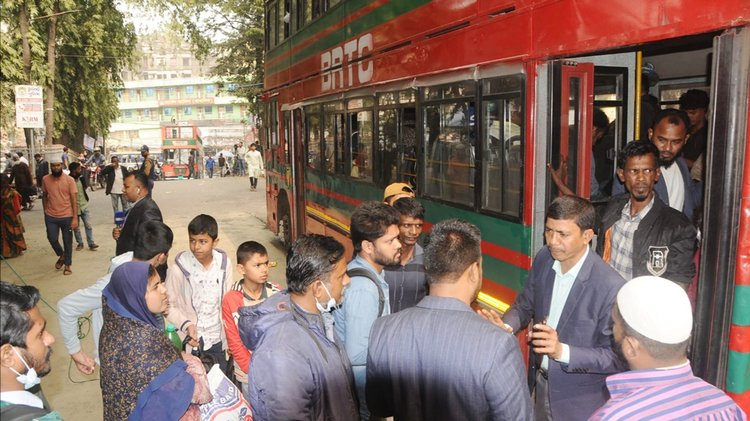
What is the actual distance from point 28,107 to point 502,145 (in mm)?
9841

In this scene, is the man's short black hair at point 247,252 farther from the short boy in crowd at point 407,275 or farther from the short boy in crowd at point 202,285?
the short boy in crowd at point 407,275

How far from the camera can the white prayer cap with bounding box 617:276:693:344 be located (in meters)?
1.97

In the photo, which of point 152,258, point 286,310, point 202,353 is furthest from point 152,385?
point 202,353

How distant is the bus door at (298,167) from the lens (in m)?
10.6

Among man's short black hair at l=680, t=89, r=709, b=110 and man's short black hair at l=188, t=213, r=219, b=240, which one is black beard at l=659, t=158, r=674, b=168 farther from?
man's short black hair at l=188, t=213, r=219, b=240

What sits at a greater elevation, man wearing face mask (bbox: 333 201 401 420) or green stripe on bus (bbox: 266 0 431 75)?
green stripe on bus (bbox: 266 0 431 75)

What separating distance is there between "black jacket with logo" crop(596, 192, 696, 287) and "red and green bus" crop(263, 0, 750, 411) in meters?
0.29

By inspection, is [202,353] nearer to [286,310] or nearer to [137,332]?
[137,332]

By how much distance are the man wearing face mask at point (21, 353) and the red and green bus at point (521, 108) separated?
2991 mm

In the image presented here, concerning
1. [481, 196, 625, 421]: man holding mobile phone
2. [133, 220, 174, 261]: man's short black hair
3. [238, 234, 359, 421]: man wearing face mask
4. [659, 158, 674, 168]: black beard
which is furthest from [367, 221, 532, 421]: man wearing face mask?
[659, 158, 674, 168]: black beard

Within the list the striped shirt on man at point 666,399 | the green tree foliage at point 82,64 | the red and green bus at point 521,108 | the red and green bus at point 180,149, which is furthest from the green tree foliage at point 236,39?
the striped shirt on man at point 666,399

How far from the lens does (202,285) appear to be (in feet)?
14.3

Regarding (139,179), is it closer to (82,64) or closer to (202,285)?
(202,285)

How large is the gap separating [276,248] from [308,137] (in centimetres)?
347
